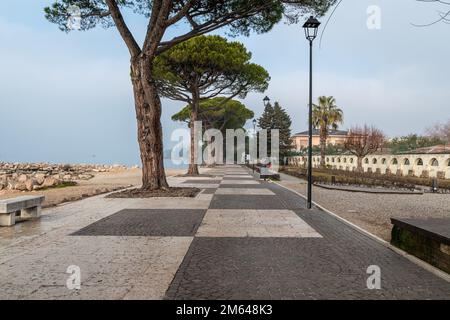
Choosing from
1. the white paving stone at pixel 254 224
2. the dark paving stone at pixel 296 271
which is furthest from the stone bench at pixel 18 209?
the dark paving stone at pixel 296 271

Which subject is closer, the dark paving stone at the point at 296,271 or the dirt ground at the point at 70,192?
the dark paving stone at the point at 296,271

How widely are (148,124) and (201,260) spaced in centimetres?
1083

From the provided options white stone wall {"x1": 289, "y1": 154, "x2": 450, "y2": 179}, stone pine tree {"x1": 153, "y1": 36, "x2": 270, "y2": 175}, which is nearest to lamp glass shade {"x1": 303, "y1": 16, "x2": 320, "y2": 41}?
stone pine tree {"x1": 153, "y1": 36, "x2": 270, "y2": 175}

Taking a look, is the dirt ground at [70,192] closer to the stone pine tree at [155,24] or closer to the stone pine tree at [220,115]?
the stone pine tree at [155,24]

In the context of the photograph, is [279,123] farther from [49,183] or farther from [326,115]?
[49,183]

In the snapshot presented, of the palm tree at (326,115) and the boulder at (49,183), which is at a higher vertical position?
the palm tree at (326,115)

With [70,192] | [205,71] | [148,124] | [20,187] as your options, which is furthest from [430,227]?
[205,71]

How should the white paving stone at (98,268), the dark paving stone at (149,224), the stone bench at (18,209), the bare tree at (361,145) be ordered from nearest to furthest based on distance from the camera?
the white paving stone at (98,268)
the dark paving stone at (149,224)
the stone bench at (18,209)
the bare tree at (361,145)

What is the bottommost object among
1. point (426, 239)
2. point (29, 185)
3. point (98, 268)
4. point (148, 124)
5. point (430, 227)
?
point (29, 185)

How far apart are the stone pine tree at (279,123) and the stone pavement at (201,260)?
51684mm

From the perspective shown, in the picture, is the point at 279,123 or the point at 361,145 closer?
the point at 361,145

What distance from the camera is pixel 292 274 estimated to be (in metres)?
4.87

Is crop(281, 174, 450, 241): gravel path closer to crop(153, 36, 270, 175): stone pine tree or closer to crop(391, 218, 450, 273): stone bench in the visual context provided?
crop(391, 218, 450, 273): stone bench

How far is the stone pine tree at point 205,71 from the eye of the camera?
90.6ft
